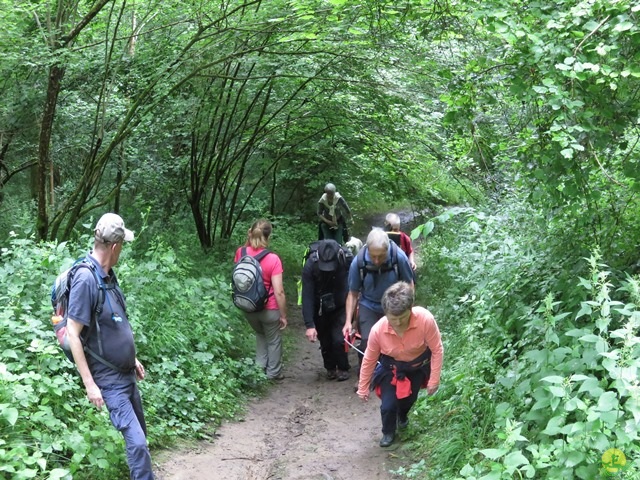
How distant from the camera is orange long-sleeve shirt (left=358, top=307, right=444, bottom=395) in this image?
516 centimetres

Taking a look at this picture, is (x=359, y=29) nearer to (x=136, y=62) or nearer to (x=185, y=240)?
(x=136, y=62)

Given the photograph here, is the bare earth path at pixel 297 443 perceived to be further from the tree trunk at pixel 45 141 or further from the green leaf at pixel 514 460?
the tree trunk at pixel 45 141

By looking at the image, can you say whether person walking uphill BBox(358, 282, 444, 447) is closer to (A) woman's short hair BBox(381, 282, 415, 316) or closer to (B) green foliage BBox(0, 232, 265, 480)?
(A) woman's short hair BBox(381, 282, 415, 316)

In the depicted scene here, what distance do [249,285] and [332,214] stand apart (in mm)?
4165

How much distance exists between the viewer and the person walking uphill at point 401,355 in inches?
197

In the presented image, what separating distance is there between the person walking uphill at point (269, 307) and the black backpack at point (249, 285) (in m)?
0.11

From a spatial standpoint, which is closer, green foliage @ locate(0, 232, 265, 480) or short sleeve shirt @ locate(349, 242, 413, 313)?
green foliage @ locate(0, 232, 265, 480)

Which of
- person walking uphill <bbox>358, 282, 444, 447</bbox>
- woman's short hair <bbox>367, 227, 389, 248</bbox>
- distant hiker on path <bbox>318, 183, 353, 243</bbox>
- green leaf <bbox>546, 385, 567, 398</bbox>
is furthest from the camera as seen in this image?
distant hiker on path <bbox>318, 183, 353, 243</bbox>

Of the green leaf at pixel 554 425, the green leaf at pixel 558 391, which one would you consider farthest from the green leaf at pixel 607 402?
the green leaf at pixel 554 425

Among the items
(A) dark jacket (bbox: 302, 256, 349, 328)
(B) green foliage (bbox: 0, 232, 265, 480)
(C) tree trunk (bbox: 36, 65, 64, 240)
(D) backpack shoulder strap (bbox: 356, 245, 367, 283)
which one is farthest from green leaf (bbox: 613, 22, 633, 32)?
(C) tree trunk (bbox: 36, 65, 64, 240)

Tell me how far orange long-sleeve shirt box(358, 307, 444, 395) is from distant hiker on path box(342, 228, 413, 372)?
1.15 meters

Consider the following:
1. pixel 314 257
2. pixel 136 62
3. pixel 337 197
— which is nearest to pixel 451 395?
pixel 314 257

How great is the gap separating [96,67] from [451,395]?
735 centimetres

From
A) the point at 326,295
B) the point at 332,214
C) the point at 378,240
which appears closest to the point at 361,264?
the point at 378,240
